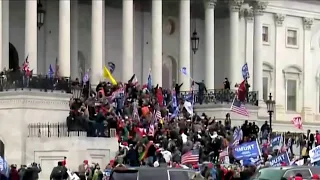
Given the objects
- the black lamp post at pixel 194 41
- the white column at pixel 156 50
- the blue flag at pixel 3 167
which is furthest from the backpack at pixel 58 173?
the black lamp post at pixel 194 41

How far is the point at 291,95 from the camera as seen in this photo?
6316cm

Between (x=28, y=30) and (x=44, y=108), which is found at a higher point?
(x=28, y=30)

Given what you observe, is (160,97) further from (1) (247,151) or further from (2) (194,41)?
(2) (194,41)

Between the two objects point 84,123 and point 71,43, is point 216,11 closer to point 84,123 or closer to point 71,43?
point 71,43

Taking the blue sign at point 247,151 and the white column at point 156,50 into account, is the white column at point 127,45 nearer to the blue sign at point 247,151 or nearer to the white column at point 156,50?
the white column at point 156,50

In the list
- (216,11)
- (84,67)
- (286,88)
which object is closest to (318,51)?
(286,88)

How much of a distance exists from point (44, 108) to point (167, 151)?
6361mm

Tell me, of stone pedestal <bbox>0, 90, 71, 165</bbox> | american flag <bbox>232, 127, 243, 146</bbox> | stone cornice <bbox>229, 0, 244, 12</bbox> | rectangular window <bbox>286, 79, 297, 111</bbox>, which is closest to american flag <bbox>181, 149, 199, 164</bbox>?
american flag <bbox>232, 127, 243, 146</bbox>

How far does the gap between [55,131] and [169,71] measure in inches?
782

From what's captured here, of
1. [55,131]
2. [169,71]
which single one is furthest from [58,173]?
[169,71]

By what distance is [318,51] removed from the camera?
64.9 m

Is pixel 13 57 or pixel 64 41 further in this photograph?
pixel 13 57

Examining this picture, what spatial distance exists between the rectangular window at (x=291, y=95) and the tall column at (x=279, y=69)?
2.32 feet

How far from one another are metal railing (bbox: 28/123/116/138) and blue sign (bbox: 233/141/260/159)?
18.2ft
